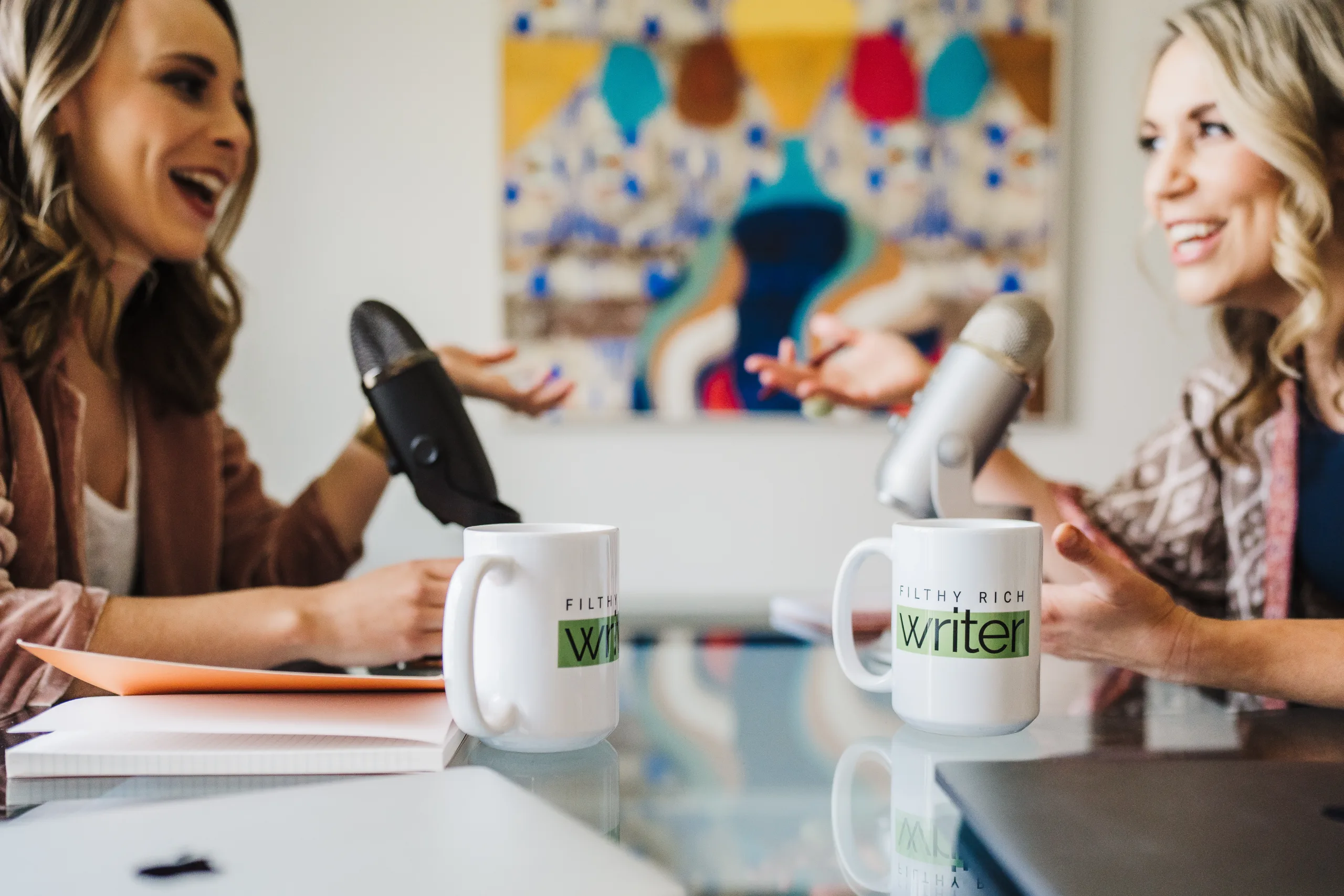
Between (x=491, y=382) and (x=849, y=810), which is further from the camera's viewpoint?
(x=491, y=382)

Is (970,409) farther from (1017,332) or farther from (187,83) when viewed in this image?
(187,83)

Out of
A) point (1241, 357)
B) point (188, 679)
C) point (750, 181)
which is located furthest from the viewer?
point (750, 181)

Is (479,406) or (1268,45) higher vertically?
(1268,45)

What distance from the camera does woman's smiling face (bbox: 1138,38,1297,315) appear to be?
136 centimetres

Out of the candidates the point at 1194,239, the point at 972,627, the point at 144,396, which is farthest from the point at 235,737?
the point at 1194,239

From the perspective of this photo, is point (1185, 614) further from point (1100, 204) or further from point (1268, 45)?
point (1100, 204)

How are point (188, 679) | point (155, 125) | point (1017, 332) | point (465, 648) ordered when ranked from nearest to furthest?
point (465, 648) → point (188, 679) → point (1017, 332) → point (155, 125)

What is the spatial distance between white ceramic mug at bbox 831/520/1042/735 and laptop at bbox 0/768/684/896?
0.27 meters

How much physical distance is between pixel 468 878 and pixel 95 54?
107 centimetres

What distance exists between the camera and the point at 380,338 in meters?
0.92

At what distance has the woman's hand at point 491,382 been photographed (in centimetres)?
132

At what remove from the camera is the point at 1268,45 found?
1316 mm

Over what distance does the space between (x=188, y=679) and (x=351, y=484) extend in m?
0.63

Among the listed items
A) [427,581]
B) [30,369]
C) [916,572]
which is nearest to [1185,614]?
→ [916,572]
